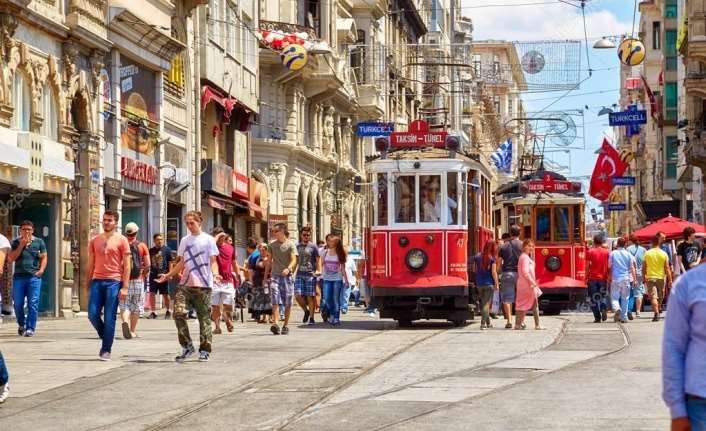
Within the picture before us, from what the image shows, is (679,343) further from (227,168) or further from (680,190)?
(680,190)

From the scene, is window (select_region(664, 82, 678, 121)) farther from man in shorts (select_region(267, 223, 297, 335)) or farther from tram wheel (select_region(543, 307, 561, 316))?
man in shorts (select_region(267, 223, 297, 335))

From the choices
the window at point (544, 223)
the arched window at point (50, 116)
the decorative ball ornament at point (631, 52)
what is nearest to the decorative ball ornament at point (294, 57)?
the decorative ball ornament at point (631, 52)

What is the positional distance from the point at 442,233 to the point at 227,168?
20.0m

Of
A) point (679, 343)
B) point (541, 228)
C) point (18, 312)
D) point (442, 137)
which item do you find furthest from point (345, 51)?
point (679, 343)

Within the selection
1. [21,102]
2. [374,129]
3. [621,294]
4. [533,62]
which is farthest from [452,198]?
[374,129]

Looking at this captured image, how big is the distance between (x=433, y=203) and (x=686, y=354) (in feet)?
63.7

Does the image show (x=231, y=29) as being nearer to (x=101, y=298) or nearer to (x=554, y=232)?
(x=554, y=232)

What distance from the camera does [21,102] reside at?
2888cm

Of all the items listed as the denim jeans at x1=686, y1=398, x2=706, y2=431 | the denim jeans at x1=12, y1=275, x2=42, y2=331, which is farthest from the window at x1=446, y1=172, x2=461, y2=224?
the denim jeans at x1=686, y1=398, x2=706, y2=431

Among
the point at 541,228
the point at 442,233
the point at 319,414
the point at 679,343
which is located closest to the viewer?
the point at 679,343

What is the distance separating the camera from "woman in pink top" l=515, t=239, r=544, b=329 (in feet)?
82.1

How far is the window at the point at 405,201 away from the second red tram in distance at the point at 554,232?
8.31m

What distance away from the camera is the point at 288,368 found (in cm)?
1664

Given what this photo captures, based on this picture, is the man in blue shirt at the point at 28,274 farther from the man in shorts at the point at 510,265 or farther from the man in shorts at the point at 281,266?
the man in shorts at the point at 510,265
